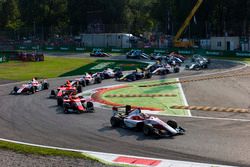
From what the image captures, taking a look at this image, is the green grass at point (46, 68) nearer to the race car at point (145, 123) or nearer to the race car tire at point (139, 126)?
the race car at point (145, 123)

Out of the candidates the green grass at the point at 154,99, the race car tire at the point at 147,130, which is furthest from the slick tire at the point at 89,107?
the race car tire at the point at 147,130

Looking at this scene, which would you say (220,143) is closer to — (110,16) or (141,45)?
(141,45)

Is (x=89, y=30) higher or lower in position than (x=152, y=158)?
higher

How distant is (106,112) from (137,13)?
348 feet

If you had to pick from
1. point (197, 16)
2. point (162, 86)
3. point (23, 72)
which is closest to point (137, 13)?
point (197, 16)

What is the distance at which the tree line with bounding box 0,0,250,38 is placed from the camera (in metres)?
88.2

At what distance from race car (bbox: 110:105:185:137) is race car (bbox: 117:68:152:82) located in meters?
18.8

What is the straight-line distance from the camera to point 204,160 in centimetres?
1458

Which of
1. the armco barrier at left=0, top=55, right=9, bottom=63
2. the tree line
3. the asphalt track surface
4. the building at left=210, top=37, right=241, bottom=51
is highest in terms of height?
the tree line

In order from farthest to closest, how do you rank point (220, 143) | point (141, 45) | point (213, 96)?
1. point (141, 45)
2. point (213, 96)
3. point (220, 143)

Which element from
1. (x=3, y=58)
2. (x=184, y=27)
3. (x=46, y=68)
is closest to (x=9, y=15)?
(x=184, y=27)

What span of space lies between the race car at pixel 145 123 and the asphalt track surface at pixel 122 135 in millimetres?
303

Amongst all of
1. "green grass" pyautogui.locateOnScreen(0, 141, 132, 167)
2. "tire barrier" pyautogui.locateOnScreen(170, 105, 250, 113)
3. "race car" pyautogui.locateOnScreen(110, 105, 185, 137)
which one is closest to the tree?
"tire barrier" pyautogui.locateOnScreen(170, 105, 250, 113)

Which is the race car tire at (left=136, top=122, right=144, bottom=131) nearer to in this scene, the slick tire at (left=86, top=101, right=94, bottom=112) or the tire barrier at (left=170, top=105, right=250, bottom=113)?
the slick tire at (left=86, top=101, right=94, bottom=112)
